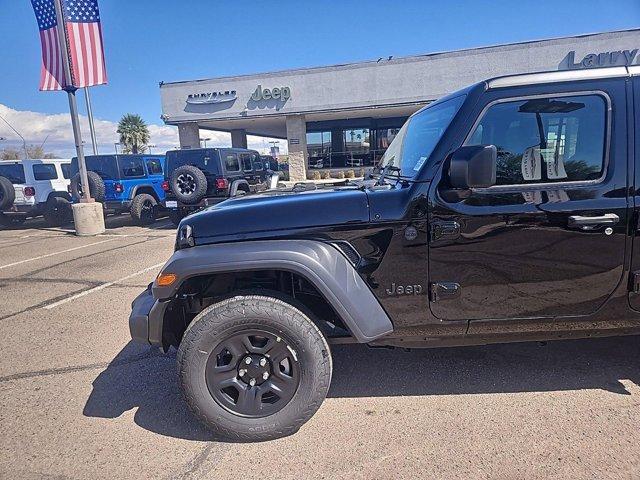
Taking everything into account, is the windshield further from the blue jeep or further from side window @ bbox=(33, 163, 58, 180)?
side window @ bbox=(33, 163, 58, 180)

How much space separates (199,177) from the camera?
9828 mm

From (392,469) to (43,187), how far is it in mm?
13846

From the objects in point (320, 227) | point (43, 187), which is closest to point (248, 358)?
point (320, 227)

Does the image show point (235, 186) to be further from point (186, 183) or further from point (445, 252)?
point (445, 252)

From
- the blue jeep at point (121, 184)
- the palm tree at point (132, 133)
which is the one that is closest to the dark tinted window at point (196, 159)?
the blue jeep at point (121, 184)

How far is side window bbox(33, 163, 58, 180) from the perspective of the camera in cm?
1238

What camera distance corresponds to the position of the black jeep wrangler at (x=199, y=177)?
9883 millimetres

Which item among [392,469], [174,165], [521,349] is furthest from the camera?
[174,165]

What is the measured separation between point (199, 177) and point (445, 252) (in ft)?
27.6

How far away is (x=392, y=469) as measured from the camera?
2.19 metres

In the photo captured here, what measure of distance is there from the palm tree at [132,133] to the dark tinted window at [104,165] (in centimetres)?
3716

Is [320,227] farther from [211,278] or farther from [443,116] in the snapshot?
[443,116]

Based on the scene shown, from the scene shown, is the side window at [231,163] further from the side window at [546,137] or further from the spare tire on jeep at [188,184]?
the side window at [546,137]

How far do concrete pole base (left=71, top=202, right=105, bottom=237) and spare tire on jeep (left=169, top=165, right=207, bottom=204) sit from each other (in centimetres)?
249
